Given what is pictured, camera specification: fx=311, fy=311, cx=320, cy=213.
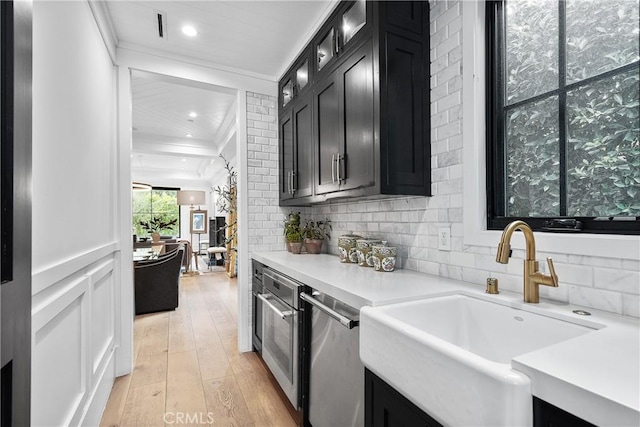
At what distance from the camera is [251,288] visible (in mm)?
2928

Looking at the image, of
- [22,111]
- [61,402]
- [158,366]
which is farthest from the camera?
[158,366]

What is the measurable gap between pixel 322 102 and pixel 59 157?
1543 mm

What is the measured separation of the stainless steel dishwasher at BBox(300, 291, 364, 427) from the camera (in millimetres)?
1293

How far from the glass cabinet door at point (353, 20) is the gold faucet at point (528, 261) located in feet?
4.39

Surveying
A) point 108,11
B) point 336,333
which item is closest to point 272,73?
point 108,11

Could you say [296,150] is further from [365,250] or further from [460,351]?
[460,351]

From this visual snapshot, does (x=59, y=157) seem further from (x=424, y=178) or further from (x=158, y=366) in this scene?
(x=158, y=366)

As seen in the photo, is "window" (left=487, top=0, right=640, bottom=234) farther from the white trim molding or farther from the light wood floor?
the light wood floor

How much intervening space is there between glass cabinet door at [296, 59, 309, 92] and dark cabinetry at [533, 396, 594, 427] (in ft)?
7.74

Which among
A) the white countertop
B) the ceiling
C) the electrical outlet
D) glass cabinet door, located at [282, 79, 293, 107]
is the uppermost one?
the ceiling

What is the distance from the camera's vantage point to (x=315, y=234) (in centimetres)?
288

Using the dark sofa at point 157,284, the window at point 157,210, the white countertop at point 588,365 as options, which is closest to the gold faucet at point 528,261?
the white countertop at point 588,365

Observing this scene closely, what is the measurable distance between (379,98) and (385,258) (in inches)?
34.5

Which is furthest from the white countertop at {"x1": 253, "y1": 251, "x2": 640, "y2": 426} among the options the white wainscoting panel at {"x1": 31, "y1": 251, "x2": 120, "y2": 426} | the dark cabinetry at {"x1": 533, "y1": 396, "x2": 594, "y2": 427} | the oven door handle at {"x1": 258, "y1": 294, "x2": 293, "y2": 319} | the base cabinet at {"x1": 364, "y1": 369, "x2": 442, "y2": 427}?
the white wainscoting panel at {"x1": 31, "y1": 251, "x2": 120, "y2": 426}
